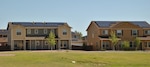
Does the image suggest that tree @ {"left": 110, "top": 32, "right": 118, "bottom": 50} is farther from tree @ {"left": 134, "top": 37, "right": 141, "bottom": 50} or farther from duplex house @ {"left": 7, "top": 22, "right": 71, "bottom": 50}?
duplex house @ {"left": 7, "top": 22, "right": 71, "bottom": 50}

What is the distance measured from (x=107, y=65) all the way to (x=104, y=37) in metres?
45.5

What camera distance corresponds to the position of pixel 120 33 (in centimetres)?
7912

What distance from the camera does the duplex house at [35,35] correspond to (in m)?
78.9

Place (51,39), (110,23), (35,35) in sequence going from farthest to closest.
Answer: (110,23), (35,35), (51,39)

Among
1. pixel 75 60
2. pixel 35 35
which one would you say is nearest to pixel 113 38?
pixel 35 35

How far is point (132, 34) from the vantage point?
79375 millimetres

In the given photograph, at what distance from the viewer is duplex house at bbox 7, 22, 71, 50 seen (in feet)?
259

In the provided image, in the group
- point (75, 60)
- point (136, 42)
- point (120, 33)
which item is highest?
point (120, 33)

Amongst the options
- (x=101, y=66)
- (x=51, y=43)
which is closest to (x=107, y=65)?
(x=101, y=66)

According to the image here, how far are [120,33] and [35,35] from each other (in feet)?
72.8

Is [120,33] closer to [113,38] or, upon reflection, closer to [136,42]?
[136,42]

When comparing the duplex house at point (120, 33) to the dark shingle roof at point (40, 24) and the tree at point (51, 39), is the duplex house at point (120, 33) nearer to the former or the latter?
the tree at point (51, 39)

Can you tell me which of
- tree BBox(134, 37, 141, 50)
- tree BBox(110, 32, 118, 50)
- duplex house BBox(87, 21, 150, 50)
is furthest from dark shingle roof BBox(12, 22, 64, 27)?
tree BBox(134, 37, 141, 50)

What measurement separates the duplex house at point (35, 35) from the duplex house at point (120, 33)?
800cm
